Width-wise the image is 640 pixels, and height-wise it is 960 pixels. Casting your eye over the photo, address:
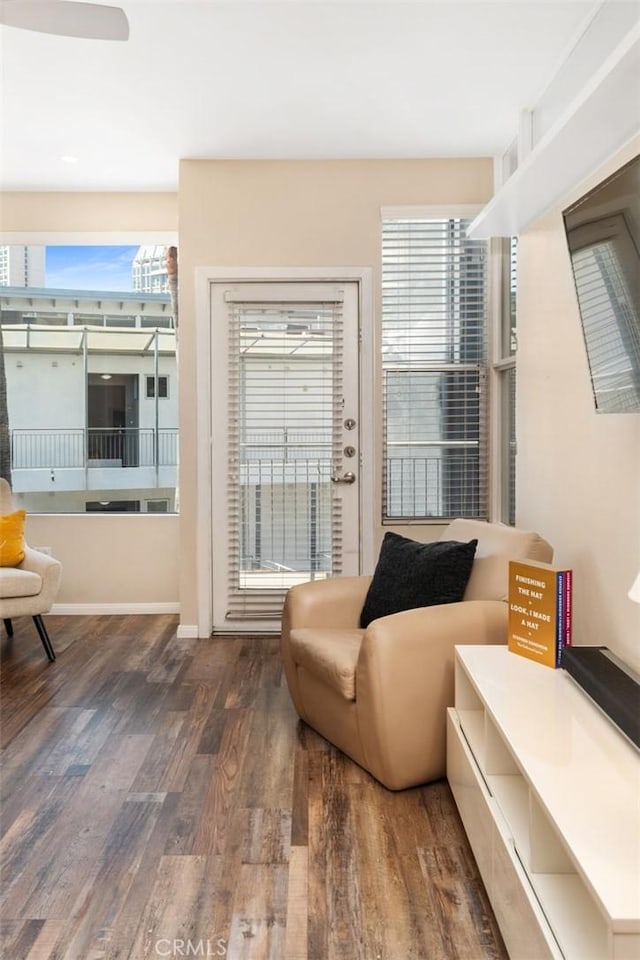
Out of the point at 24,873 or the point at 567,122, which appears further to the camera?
the point at 567,122

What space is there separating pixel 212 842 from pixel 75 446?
3.38 meters

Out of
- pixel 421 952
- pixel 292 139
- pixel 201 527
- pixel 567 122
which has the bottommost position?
pixel 421 952

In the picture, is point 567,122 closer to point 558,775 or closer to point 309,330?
point 558,775

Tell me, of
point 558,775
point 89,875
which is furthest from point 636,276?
point 89,875

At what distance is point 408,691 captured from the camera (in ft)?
7.55

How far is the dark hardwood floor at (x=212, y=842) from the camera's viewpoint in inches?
65.5

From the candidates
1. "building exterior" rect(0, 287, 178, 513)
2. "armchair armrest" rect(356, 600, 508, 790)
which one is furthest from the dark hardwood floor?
"building exterior" rect(0, 287, 178, 513)

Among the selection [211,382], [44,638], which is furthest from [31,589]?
[211,382]

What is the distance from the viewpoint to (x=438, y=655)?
2344mm

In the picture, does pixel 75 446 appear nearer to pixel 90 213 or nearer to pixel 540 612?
pixel 90 213

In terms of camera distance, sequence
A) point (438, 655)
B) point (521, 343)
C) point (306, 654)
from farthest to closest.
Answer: point (521, 343)
point (306, 654)
point (438, 655)

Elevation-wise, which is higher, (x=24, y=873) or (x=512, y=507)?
(x=512, y=507)

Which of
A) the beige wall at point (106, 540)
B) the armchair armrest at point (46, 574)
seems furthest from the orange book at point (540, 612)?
the beige wall at point (106, 540)

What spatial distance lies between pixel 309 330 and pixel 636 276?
103 inches
